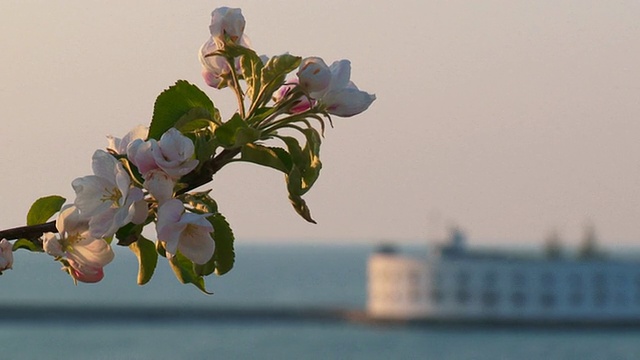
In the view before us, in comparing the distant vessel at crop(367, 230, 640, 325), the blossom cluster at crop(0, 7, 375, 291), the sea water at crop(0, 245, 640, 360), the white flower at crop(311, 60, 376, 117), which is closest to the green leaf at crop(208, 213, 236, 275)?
the blossom cluster at crop(0, 7, 375, 291)

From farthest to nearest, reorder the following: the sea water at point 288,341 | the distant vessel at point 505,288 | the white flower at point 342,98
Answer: the sea water at point 288,341 < the distant vessel at point 505,288 < the white flower at point 342,98

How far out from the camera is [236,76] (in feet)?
3.76

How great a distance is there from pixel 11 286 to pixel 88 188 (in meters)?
112

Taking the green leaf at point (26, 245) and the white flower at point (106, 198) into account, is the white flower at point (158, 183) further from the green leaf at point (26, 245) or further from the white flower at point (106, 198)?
the green leaf at point (26, 245)

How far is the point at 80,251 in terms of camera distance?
108 cm

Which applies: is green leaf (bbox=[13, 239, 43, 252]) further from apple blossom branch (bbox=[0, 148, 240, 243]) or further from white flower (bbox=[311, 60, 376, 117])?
white flower (bbox=[311, 60, 376, 117])

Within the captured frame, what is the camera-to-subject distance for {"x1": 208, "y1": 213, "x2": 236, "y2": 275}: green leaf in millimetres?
1075

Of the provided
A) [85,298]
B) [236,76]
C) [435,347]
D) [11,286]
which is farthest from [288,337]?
[236,76]

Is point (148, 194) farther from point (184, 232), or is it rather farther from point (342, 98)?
point (342, 98)

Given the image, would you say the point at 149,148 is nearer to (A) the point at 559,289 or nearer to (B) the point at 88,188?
(B) the point at 88,188

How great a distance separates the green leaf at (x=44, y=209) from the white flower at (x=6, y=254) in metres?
0.03

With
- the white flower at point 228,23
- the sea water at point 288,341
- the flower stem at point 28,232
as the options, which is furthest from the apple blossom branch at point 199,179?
the sea water at point 288,341

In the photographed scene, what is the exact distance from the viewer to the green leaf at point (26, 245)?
3.69 feet

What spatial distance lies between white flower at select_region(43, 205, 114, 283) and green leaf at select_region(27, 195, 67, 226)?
0.06 meters
